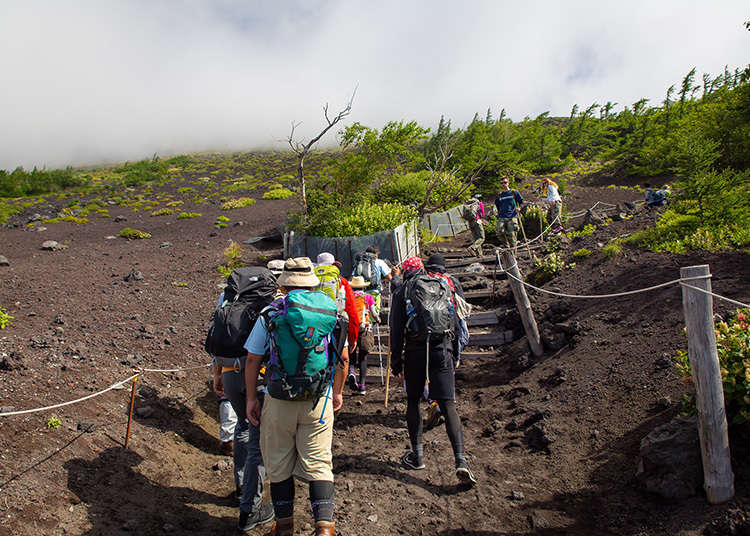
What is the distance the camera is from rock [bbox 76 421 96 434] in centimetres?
461

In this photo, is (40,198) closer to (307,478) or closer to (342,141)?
(342,141)

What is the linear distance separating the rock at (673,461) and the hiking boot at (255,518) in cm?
294

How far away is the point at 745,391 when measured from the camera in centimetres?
306

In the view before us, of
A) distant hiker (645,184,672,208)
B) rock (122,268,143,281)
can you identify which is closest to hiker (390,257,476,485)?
rock (122,268,143,281)

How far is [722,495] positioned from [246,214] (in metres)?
28.8

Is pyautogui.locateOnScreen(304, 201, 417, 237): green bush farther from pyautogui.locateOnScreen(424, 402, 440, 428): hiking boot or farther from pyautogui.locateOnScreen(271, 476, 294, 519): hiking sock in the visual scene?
pyautogui.locateOnScreen(271, 476, 294, 519): hiking sock

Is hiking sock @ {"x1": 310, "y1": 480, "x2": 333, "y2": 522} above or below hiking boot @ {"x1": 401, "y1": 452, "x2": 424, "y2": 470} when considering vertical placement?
above

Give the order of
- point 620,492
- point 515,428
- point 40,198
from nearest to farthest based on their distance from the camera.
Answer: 1. point 620,492
2. point 515,428
3. point 40,198

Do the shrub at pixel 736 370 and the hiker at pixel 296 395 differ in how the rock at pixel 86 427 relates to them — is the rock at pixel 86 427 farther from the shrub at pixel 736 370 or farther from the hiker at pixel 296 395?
the shrub at pixel 736 370

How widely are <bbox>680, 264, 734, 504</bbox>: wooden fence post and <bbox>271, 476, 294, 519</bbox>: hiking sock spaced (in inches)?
110

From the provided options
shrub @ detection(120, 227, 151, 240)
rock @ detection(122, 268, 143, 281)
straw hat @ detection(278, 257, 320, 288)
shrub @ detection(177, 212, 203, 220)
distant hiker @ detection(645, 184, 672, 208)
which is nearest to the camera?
straw hat @ detection(278, 257, 320, 288)

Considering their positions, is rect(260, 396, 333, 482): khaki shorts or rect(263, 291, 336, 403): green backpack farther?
rect(260, 396, 333, 482): khaki shorts

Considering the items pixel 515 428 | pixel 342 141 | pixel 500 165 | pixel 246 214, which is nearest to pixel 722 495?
pixel 515 428

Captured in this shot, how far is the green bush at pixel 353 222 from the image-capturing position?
1380 centimetres
